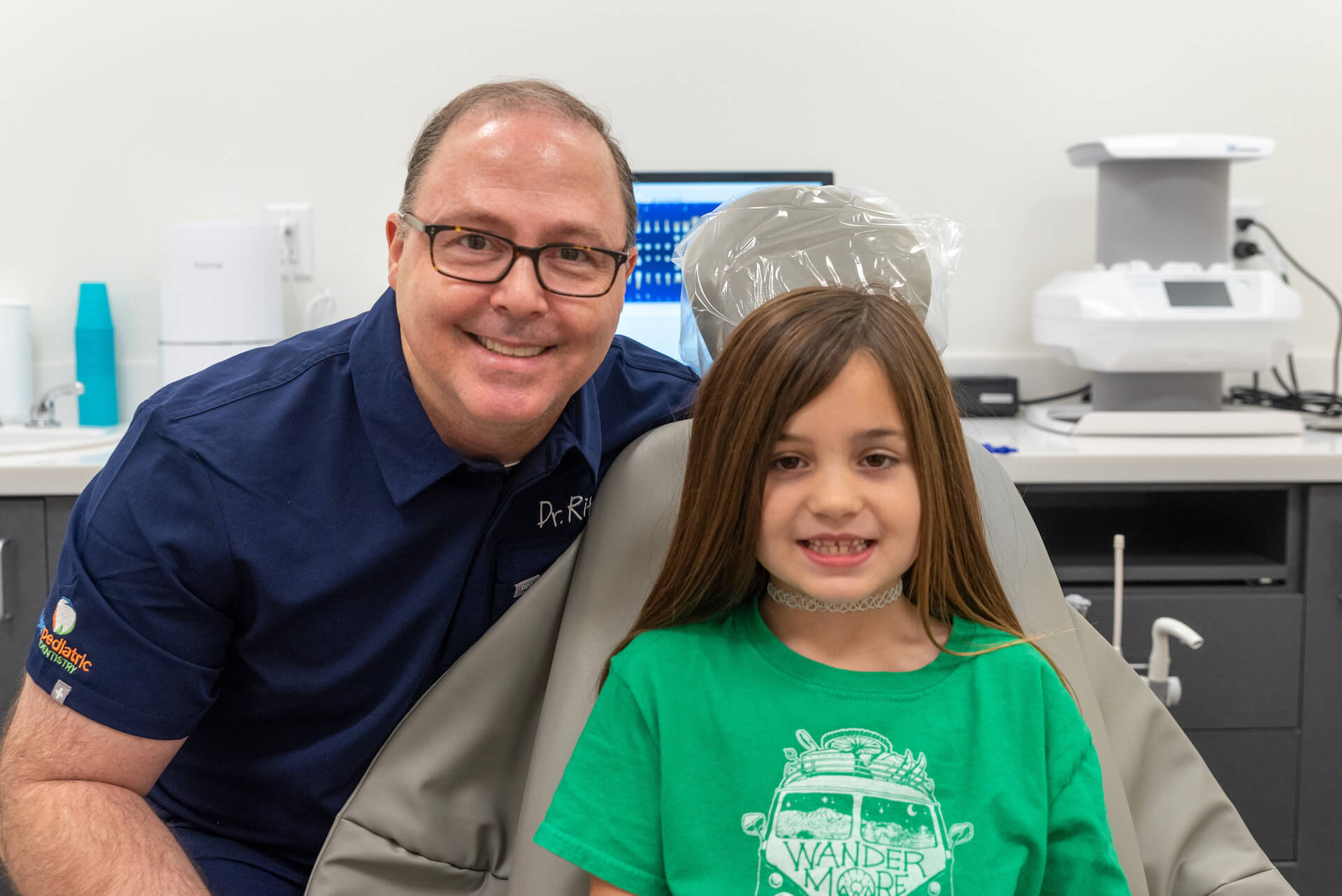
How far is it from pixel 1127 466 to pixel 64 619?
143 centimetres

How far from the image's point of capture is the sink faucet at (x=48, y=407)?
2.13 metres

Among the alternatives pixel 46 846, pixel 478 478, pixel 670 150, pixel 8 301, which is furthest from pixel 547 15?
pixel 46 846

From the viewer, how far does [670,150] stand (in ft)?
7.36

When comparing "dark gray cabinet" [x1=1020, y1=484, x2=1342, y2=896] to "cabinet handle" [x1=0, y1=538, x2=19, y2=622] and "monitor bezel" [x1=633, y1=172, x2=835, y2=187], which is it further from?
"cabinet handle" [x1=0, y1=538, x2=19, y2=622]

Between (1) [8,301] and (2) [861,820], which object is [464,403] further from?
(1) [8,301]

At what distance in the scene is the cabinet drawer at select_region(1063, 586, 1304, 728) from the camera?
5.72 feet

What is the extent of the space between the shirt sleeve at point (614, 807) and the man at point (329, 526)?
0.99 feet

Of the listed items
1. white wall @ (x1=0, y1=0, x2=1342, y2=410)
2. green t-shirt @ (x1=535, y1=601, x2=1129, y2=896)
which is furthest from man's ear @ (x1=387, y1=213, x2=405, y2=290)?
white wall @ (x1=0, y1=0, x2=1342, y2=410)

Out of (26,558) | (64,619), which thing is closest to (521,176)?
(64,619)

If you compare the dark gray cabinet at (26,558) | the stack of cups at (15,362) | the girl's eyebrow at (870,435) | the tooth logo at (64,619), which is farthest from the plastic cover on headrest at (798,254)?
the stack of cups at (15,362)

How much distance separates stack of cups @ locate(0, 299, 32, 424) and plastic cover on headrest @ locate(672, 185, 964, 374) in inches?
66.0

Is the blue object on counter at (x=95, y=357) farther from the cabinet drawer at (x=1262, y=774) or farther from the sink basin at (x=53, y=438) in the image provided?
the cabinet drawer at (x=1262, y=774)

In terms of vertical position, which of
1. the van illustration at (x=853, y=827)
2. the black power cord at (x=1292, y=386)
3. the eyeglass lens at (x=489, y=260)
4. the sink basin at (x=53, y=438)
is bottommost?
the van illustration at (x=853, y=827)

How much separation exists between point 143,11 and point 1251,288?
2.11 meters
